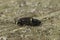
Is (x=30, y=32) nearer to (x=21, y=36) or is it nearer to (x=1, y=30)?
(x=21, y=36)

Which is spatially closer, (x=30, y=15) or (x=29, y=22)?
(x=29, y=22)

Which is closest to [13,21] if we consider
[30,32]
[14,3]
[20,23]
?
[20,23]

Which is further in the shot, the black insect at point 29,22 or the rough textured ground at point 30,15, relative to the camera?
the black insect at point 29,22

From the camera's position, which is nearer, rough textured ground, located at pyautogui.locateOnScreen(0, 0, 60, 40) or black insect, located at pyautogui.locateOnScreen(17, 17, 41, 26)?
rough textured ground, located at pyautogui.locateOnScreen(0, 0, 60, 40)

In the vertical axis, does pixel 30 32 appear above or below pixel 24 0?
below

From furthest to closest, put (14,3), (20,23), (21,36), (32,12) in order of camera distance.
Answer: (14,3)
(32,12)
(20,23)
(21,36)

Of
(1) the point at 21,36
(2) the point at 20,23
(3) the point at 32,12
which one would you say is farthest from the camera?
(3) the point at 32,12

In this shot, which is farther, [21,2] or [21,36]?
[21,2]
